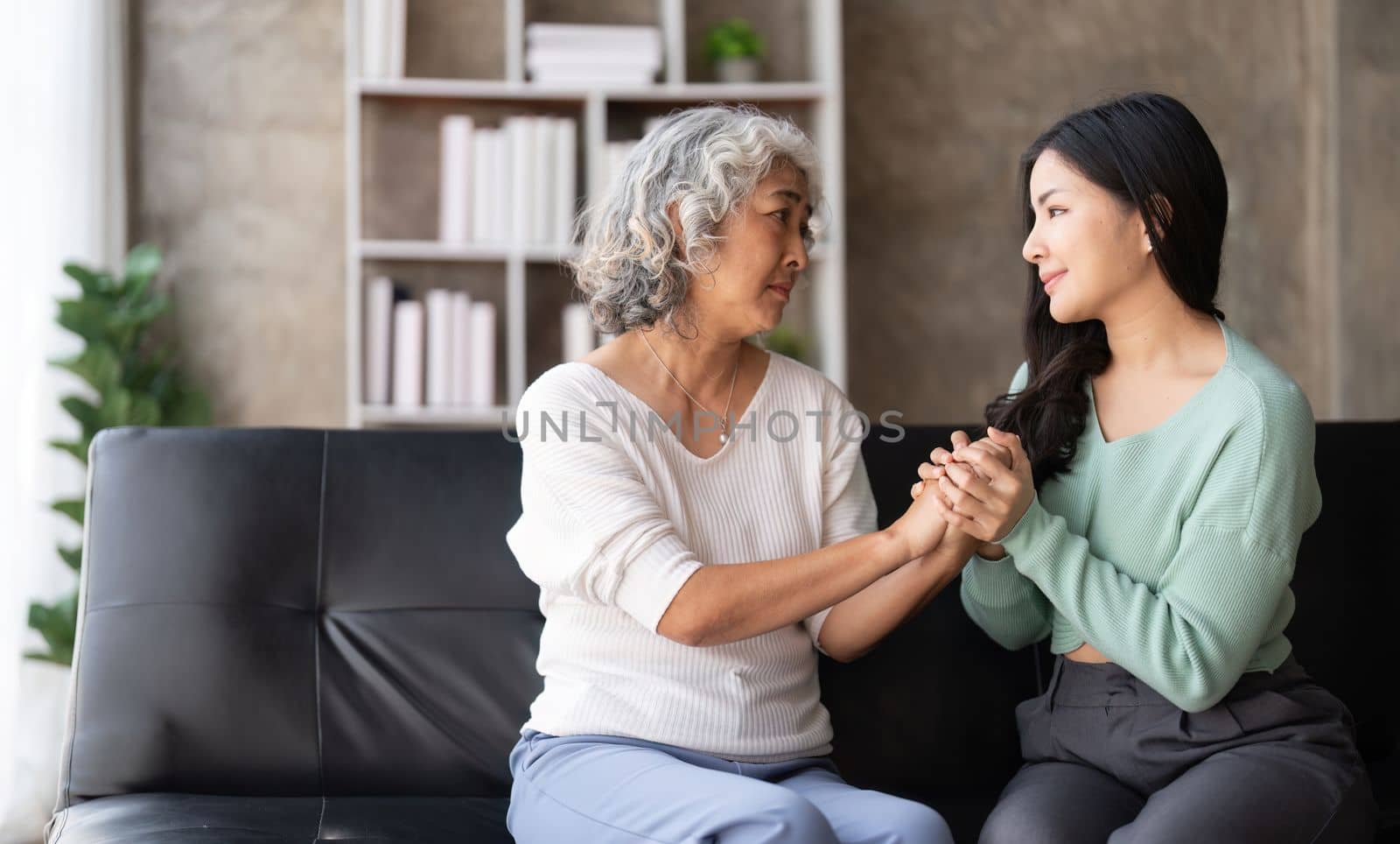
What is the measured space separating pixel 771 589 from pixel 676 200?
0.58 m

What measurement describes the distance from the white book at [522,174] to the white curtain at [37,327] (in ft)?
3.53

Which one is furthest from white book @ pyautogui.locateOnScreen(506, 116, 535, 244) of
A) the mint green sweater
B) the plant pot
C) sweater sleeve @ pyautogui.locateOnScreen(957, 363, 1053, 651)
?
the mint green sweater

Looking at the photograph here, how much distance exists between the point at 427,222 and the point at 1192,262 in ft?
8.36

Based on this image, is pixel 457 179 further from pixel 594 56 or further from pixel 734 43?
pixel 734 43

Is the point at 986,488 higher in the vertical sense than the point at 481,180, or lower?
lower

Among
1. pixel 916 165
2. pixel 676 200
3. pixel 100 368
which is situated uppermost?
pixel 916 165

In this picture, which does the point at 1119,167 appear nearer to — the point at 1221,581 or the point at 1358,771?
the point at 1221,581

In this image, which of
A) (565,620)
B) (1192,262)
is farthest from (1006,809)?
(1192,262)

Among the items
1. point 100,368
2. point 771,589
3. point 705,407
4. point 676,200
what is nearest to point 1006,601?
point 771,589

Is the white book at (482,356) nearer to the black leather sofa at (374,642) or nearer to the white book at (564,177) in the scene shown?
the white book at (564,177)

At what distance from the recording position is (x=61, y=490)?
3.11 m

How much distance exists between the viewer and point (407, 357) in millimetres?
3432

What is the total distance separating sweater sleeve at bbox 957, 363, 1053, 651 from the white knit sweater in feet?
0.57

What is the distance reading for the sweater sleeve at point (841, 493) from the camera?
184 centimetres
